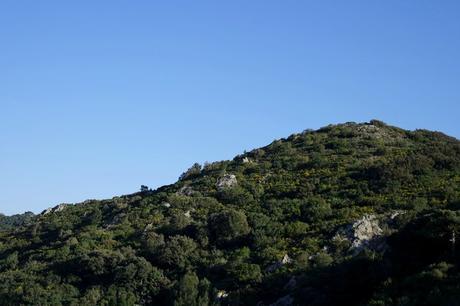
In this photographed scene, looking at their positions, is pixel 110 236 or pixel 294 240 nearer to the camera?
pixel 294 240

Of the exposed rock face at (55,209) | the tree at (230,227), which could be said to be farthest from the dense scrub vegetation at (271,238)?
the exposed rock face at (55,209)

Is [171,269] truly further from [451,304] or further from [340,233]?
[451,304]

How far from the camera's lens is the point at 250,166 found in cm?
5744

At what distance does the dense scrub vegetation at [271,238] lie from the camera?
906 inches

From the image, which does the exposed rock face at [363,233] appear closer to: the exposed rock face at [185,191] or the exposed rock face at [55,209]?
the exposed rock face at [185,191]

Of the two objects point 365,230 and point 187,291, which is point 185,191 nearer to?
point 187,291

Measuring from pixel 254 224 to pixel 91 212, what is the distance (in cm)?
2124

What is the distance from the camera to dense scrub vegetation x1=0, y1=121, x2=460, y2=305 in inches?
906

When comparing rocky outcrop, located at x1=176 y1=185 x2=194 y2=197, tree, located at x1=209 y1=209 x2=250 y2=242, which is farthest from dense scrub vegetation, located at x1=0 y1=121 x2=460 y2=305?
rocky outcrop, located at x1=176 y1=185 x2=194 y2=197

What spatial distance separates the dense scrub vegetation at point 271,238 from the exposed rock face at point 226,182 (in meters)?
0.16

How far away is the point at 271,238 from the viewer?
124 feet

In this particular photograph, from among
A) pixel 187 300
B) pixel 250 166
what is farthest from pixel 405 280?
pixel 250 166

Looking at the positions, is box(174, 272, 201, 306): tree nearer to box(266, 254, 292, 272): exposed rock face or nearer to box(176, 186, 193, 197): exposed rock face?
box(266, 254, 292, 272): exposed rock face

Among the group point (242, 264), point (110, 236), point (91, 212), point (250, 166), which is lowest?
point (242, 264)
